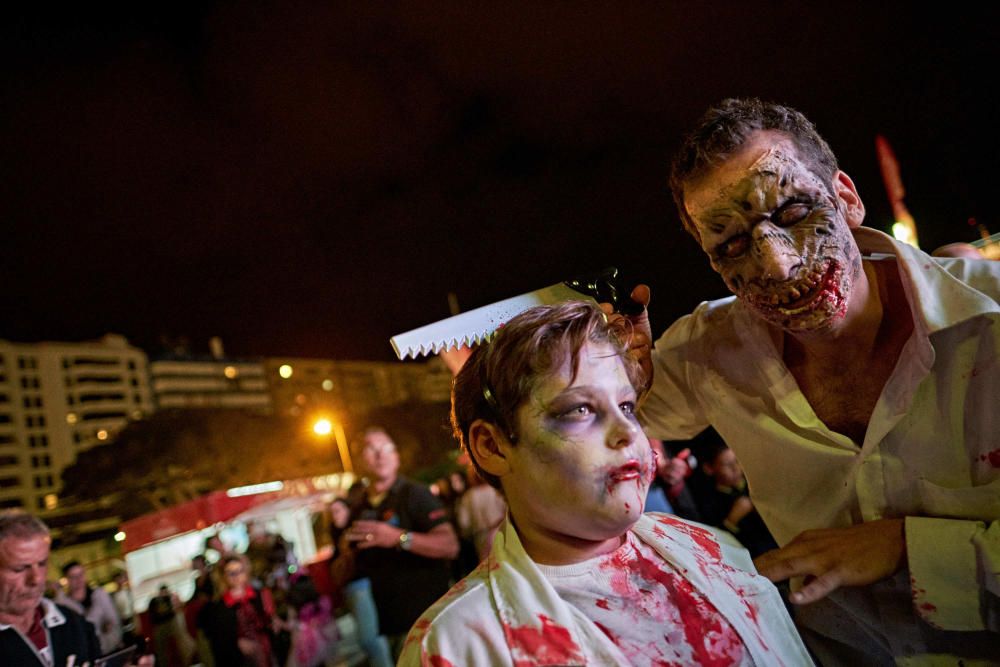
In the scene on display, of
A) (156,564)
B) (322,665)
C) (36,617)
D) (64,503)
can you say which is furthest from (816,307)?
(64,503)

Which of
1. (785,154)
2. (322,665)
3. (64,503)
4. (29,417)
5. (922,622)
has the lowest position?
(322,665)

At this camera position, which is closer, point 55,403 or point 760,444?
point 760,444

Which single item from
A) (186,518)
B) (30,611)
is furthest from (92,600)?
(30,611)

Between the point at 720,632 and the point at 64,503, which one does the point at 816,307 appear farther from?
the point at 64,503

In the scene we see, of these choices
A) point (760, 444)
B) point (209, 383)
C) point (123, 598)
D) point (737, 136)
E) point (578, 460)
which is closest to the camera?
point (578, 460)

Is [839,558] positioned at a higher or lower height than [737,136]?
lower

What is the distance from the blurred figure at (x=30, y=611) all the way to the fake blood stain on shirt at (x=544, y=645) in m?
4.01

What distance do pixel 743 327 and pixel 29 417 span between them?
98878 millimetres

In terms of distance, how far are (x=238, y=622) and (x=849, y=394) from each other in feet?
20.7

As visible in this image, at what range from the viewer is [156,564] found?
16562 mm

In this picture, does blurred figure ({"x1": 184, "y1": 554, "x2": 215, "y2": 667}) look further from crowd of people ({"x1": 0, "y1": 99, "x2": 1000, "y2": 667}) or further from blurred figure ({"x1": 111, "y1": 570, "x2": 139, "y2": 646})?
crowd of people ({"x1": 0, "y1": 99, "x2": 1000, "y2": 667})

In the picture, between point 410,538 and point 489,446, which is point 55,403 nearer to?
point 410,538

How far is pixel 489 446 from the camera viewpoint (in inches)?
70.9

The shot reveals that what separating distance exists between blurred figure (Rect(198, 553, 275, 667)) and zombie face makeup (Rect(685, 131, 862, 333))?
20.4 ft
